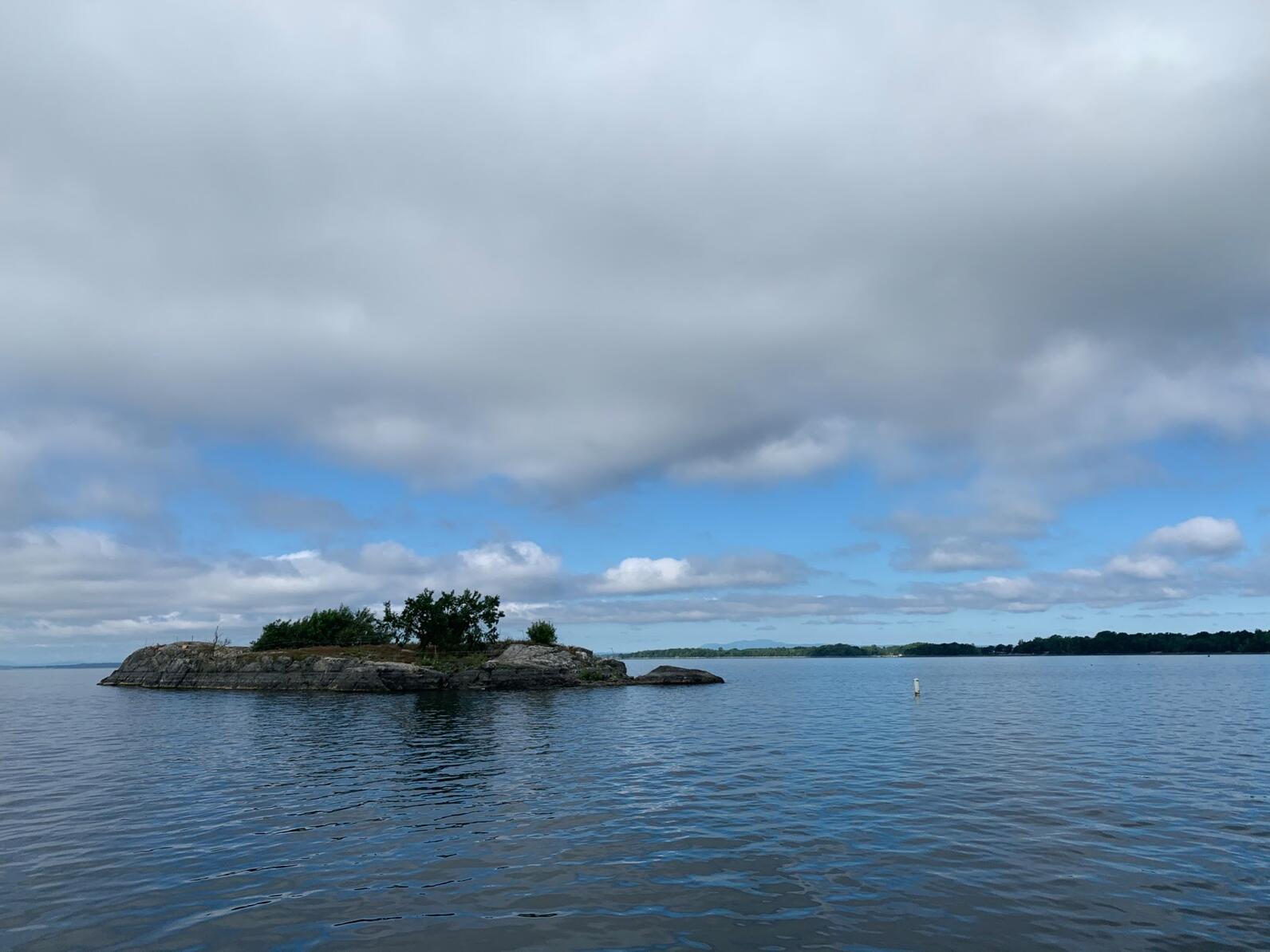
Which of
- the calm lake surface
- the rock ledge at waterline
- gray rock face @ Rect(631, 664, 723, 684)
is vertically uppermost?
the rock ledge at waterline

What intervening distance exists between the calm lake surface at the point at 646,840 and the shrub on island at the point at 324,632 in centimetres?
9330

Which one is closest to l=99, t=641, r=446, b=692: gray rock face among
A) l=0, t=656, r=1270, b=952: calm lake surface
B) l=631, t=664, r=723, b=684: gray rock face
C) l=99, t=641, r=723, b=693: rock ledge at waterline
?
l=99, t=641, r=723, b=693: rock ledge at waterline

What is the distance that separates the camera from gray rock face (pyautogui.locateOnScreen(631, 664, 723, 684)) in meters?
136

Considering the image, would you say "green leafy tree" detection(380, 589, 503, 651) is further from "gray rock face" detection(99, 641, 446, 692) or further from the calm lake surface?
the calm lake surface

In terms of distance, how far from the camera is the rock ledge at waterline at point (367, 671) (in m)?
115

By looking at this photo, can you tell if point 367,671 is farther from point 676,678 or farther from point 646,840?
point 646,840

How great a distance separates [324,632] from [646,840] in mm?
142095

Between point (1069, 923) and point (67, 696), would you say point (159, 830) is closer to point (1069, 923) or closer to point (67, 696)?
point (1069, 923)

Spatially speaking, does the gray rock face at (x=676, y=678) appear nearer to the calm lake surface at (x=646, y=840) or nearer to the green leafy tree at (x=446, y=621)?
the green leafy tree at (x=446, y=621)

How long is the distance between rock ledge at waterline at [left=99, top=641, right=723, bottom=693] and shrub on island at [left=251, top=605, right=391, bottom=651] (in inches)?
386

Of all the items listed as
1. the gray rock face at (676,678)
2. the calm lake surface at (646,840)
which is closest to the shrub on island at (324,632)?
the gray rock face at (676,678)

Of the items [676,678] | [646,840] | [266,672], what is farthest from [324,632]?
[646,840]

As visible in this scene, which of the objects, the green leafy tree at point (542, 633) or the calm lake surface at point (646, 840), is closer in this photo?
the calm lake surface at point (646, 840)

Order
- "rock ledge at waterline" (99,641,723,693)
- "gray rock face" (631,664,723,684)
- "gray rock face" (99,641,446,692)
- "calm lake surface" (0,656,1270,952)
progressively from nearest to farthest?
"calm lake surface" (0,656,1270,952) → "gray rock face" (99,641,446,692) → "rock ledge at waterline" (99,641,723,693) → "gray rock face" (631,664,723,684)
